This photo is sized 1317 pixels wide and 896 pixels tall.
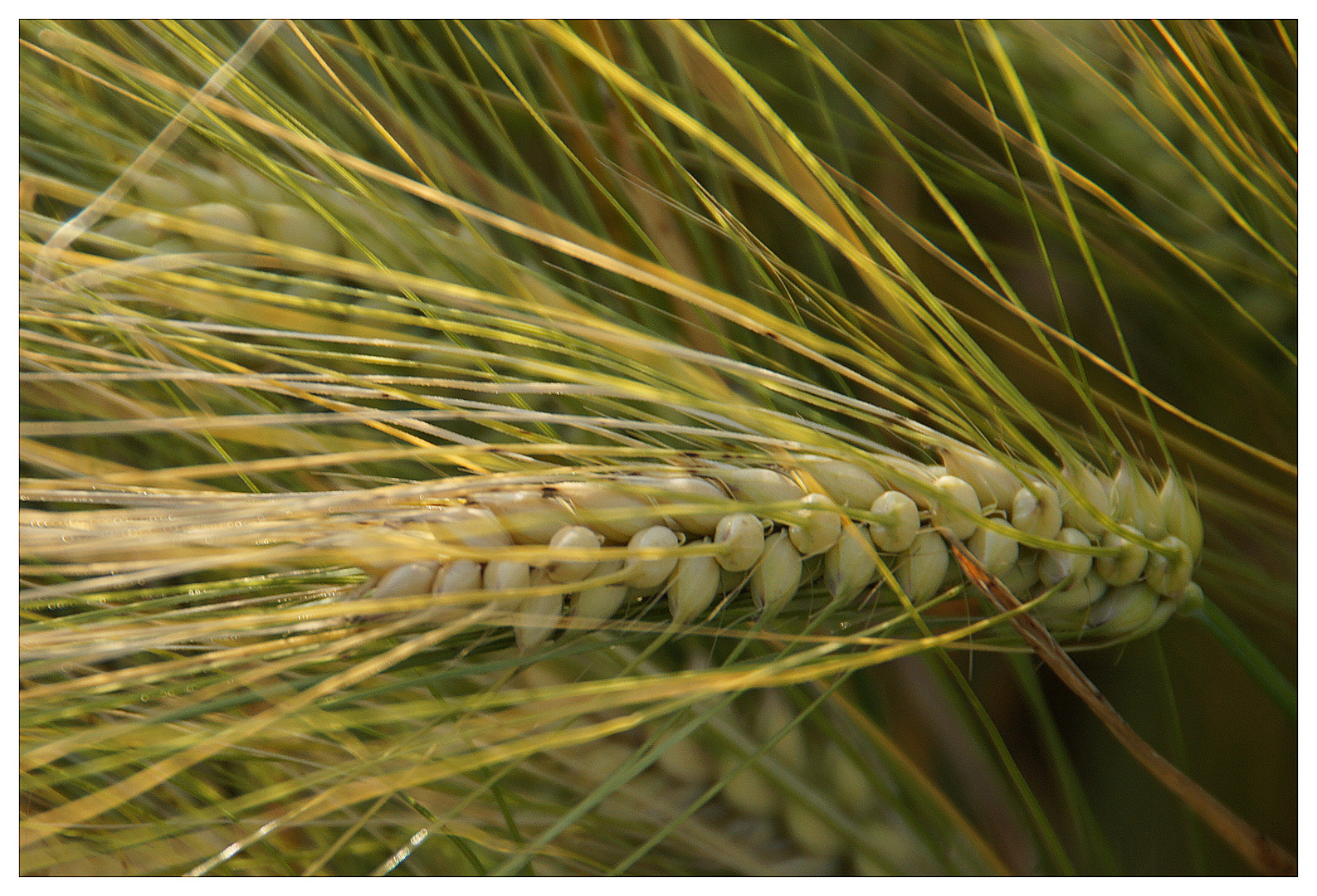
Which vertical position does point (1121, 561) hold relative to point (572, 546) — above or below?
below

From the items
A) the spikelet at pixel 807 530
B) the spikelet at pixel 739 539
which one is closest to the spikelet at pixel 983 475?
the spikelet at pixel 807 530

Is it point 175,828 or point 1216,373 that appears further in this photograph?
point 1216,373

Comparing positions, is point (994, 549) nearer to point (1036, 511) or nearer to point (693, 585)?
point (1036, 511)

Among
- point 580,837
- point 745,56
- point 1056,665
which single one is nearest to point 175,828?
point 580,837

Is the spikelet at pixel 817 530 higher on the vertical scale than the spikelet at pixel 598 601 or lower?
lower

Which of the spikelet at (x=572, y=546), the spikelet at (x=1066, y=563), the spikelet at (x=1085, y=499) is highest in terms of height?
the spikelet at (x=572, y=546)

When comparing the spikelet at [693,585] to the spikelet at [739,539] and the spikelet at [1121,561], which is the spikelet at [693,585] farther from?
the spikelet at [1121,561]

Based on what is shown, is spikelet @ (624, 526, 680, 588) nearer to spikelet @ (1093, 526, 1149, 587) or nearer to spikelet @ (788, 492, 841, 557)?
spikelet @ (788, 492, 841, 557)

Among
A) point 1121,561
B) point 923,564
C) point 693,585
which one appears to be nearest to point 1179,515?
point 1121,561

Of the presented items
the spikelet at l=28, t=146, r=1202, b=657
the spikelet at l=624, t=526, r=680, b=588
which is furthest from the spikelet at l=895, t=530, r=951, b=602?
the spikelet at l=624, t=526, r=680, b=588

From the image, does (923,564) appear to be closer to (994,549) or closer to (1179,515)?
(994,549)
